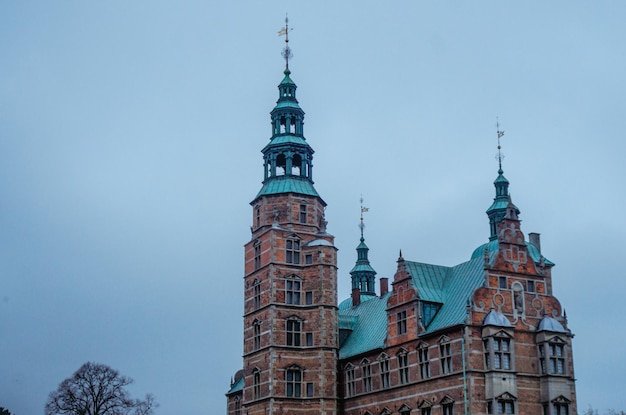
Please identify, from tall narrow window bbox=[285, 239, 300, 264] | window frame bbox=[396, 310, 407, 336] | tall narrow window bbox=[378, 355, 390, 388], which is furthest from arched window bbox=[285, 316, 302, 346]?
window frame bbox=[396, 310, 407, 336]

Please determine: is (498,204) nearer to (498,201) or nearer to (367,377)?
(498,201)

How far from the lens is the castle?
60.7 meters

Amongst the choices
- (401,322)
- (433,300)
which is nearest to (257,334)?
(401,322)

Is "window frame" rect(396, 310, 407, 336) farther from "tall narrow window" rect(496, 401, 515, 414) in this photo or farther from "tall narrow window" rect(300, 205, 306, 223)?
"tall narrow window" rect(300, 205, 306, 223)

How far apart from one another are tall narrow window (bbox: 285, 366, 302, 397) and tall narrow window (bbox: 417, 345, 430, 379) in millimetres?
11989

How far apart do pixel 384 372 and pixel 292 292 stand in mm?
10699

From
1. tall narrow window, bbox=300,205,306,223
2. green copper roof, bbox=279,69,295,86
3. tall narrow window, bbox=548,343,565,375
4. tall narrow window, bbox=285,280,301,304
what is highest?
green copper roof, bbox=279,69,295,86

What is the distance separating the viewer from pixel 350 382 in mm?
72562

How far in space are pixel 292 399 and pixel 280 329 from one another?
5.55 metres

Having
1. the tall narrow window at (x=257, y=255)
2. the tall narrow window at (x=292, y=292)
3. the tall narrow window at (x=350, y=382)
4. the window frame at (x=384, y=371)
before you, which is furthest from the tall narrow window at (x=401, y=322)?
the tall narrow window at (x=257, y=255)

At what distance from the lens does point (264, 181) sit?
78.9m

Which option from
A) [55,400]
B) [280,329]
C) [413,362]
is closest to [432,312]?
[413,362]

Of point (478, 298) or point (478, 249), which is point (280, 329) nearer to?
point (478, 298)

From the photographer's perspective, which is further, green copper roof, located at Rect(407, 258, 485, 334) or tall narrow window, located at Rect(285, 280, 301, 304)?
tall narrow window, located at Rect(285, 280, 301, 304)
